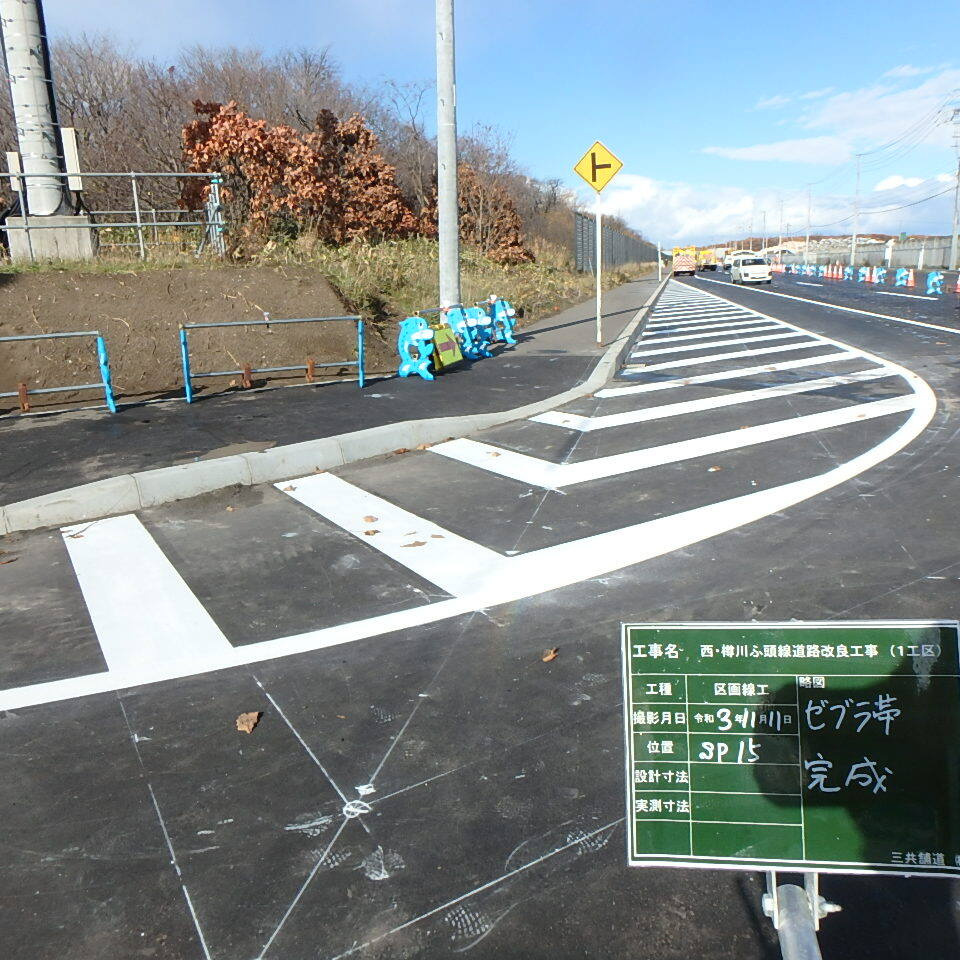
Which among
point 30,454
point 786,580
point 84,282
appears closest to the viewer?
point 786,580

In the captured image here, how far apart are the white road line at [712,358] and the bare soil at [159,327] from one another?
432 cm

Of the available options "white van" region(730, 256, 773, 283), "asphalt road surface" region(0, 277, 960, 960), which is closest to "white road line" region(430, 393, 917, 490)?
"asphalt road surface" region(0, 277, 960, 960)

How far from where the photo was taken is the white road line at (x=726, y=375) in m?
11.6

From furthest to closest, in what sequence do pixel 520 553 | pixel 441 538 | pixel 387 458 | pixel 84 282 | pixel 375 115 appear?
pixel 375 115 → pixel 84 282 → pixel 387 458 → pixel 441 538 → pixel 520 553

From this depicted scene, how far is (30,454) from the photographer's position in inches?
305

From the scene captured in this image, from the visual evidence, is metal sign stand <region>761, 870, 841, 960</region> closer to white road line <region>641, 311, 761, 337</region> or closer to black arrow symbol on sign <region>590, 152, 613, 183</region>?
black arrow symbol on sign <region>590, 152, 613, 183</region>

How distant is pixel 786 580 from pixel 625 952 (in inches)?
117

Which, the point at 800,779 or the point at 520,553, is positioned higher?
the point at 800,779

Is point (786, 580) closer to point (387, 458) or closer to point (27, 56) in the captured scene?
point (387, 458)

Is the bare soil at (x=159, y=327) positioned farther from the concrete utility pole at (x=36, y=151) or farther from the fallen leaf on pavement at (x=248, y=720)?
the fallen leaf on pavement at (x=248, y=720)

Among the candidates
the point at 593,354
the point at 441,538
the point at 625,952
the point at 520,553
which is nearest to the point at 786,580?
the point at 520,553

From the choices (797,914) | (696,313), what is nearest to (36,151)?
(797,914)

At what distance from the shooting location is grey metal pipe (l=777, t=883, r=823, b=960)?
6.23 feet

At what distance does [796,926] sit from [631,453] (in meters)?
6.29
